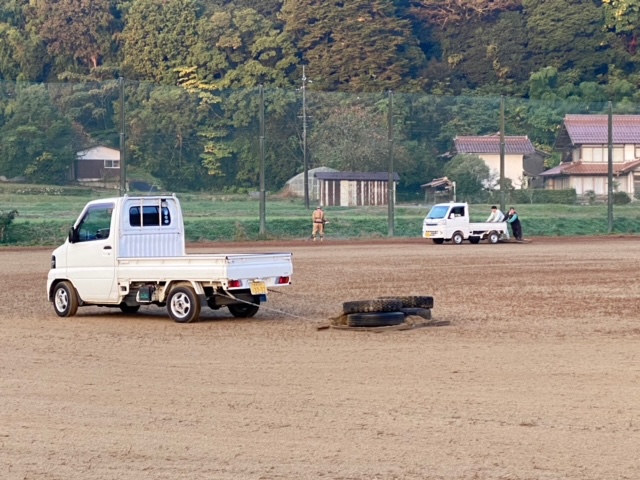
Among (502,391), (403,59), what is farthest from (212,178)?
(403,59)

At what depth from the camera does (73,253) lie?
16719 mm

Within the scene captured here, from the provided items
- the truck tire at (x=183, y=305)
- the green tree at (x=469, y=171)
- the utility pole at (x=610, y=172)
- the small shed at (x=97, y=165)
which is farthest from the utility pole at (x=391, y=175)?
the truck tire at (x=183, y=305)

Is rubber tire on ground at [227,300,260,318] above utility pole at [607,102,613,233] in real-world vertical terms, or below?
below

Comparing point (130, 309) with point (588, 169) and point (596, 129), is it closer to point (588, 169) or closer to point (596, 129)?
point (588, 169)

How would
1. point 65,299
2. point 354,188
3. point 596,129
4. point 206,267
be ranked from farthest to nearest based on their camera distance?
1. point 596,129
2. point 354,188
3. point 65,299
4. point 206,267

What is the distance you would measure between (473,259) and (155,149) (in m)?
13.6

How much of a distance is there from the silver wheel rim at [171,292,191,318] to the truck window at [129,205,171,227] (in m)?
1.71

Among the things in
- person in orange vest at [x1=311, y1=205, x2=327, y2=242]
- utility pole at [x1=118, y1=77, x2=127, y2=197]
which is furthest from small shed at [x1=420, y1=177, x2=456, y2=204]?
utility pole at [x1=118, y1=77, x2=127, y2=197]

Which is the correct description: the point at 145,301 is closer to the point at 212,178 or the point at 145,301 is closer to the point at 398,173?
the point at 212,178

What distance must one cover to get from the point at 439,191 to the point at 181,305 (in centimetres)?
2759

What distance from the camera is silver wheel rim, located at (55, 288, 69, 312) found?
16703 mm

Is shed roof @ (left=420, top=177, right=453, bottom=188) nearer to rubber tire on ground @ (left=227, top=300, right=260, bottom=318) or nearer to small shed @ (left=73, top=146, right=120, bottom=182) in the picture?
small shed @ (left=73, top=146, right=120, bottom=182)

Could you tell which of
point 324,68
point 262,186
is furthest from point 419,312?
point 324,68

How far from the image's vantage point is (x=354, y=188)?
41.7m
